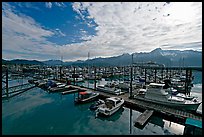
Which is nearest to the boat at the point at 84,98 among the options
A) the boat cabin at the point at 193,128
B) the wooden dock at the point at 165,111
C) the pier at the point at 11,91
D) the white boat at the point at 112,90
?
the white boat at the point at 112,90

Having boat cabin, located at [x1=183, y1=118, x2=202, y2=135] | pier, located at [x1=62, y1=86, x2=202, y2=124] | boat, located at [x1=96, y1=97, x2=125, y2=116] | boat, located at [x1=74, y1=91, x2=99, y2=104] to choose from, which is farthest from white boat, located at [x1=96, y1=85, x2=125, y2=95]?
boat cabin, located at [x1=183, y1=118, x2=202, y2=135]

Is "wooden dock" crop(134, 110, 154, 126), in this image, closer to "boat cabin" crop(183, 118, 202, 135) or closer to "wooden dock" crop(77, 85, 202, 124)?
"wooden dock" crop(77, 85, 202, 124)

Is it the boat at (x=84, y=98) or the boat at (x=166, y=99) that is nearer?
the boat at (x=166, y=99)

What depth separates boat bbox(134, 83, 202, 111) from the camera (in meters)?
11.2

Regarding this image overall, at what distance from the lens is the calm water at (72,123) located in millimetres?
8688

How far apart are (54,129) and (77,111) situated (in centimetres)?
368

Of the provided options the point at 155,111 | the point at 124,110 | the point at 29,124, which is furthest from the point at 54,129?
the point at 155,111

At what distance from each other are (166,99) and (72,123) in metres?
8.14

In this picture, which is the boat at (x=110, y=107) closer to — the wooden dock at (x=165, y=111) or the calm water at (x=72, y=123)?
the calm water at (x=72, y=123)

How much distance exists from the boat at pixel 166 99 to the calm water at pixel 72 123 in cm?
217

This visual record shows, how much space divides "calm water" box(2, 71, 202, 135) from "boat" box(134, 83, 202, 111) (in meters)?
2.17

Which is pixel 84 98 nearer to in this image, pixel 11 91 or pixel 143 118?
pixel 143 118

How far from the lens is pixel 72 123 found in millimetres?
10023

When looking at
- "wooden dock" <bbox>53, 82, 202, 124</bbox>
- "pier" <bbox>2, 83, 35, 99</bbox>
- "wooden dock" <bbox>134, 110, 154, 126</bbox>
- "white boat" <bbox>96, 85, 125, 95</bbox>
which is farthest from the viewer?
"pier" <bbox>2, 83, 35, 99</bbox>
